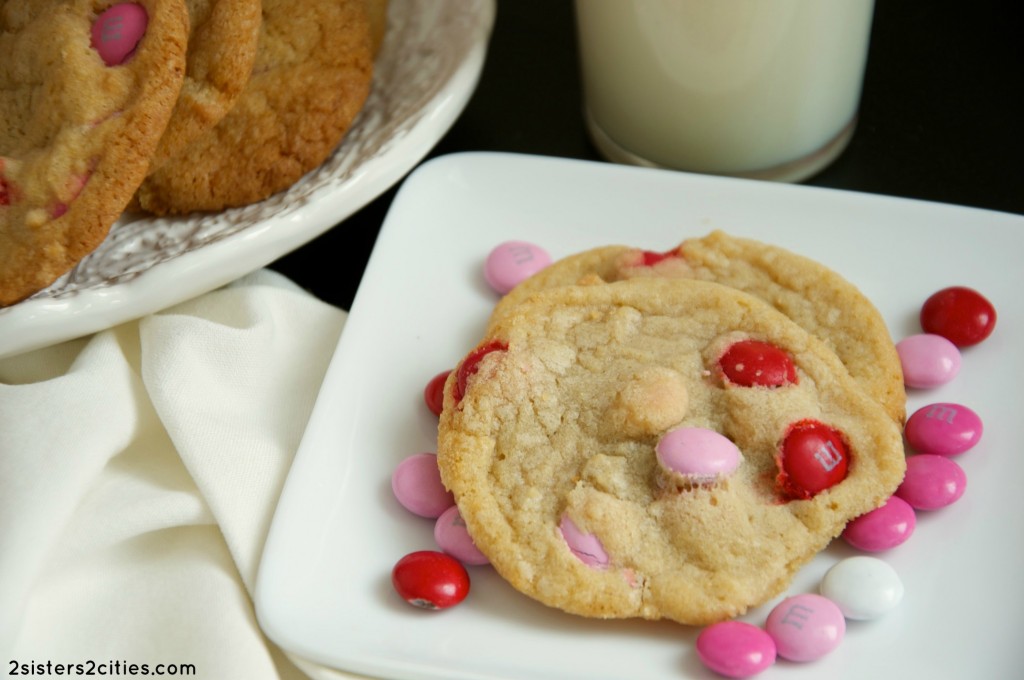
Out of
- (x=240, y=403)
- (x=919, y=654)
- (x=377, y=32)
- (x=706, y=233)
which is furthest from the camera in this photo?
(x=377, y=32)

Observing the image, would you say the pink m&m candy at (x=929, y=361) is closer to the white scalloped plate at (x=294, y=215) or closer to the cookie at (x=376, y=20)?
the white scalloped plate at (x=294, y=215)

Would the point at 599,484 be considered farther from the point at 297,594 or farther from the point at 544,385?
the point at 297,594

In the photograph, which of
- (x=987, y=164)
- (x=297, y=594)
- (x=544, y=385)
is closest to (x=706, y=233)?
(x=544, y=385)

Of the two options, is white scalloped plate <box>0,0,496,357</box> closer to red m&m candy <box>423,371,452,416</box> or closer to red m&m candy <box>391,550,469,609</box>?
red m&m candy <box>423,371,452,416</box>

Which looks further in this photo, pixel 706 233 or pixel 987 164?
pixel 987 164

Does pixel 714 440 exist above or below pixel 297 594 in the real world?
above

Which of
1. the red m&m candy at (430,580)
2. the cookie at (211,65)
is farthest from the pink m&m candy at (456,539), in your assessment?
the cookie at (211,65)

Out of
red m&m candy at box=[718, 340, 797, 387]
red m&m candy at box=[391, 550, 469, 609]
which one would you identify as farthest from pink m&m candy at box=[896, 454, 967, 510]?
red m&m candy at box=[391, 550, 469, 609]

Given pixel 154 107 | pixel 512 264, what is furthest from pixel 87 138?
pixel 512 264
